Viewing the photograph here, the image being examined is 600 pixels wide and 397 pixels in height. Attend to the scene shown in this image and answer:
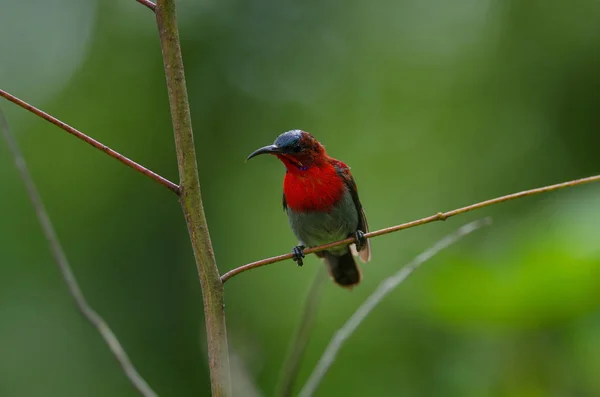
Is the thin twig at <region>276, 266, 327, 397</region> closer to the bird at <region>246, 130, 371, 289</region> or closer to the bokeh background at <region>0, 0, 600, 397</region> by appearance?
the bird at <region>246, 130, 371, 289</region>

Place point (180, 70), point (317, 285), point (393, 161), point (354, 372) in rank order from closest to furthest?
point (180, 70) < point (317, 285) < point (354, 372) < point (393, 161)

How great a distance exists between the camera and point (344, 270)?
598 centimetres

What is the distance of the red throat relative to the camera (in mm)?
4992

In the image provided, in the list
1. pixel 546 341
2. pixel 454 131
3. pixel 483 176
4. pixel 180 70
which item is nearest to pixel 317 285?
pixel 180 70

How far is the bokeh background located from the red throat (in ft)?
6.06

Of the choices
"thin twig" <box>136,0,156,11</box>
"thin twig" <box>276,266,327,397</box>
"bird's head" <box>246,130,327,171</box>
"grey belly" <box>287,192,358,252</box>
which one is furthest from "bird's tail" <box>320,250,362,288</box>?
"thin twig" <box>136,0,156,11</box>

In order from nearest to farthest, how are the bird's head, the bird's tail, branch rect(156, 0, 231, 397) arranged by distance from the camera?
branch rect(156, 0, 231, 397)
the bird's head
the bird's tail

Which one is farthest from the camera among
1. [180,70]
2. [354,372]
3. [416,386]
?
[354,372]

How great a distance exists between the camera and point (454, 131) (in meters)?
12.2

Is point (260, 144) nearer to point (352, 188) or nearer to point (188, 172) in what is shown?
point (352, 188)

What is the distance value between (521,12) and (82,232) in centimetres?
836

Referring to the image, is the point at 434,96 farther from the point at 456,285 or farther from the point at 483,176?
the point at 456,285

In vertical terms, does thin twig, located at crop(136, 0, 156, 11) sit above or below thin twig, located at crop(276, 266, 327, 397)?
above

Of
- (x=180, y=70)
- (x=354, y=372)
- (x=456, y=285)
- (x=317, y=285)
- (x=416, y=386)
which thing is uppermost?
(x=180, y=70)
